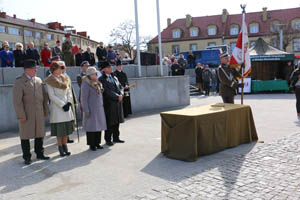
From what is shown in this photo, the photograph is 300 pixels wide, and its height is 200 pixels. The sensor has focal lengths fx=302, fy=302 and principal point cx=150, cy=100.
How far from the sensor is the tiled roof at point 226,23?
52.8m

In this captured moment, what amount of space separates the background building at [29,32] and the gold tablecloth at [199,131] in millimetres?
55298

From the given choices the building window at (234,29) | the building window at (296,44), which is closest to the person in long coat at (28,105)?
the building window at (234,29)

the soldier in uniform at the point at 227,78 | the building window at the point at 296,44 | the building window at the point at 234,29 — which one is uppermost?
the building window at the point at 234,29

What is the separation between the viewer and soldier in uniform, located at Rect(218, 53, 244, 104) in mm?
8047

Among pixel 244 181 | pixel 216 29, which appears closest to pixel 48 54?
pixel 244 181

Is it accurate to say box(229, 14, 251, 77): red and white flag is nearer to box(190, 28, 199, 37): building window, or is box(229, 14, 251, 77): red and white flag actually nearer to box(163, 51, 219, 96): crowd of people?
box(163, 51, 219, 96): crowd of people

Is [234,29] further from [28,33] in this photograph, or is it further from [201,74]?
[28,33]

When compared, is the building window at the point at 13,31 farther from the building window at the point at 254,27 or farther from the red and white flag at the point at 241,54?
the red and white flag at the point at 241,54

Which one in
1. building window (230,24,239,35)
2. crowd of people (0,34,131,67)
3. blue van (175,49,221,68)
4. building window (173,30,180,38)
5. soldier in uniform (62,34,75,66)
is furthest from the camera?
building window (173,30,180,38)

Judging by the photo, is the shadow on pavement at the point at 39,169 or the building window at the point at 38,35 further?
the building window at the point at 38,35

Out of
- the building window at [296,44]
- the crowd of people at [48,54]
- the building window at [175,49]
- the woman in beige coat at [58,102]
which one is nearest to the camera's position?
the woman in beige coat at [58,102]

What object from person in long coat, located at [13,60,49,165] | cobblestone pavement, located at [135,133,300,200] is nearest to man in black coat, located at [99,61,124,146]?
person in long coat, located at [13,60,49,165]

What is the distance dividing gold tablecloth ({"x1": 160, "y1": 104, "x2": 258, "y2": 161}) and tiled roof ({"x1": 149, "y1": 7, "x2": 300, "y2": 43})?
4940 cm

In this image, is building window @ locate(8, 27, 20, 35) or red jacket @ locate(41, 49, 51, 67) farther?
building window @ locate(8, 27, 20, 35)
